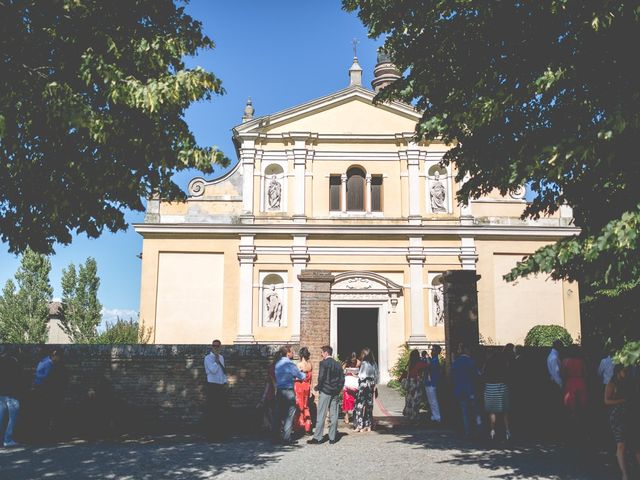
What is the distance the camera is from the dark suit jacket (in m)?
10.3

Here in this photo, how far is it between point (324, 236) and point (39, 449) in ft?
44.7

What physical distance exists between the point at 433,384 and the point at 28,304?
37657mm

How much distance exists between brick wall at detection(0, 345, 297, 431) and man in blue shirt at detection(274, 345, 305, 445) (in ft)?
4.74

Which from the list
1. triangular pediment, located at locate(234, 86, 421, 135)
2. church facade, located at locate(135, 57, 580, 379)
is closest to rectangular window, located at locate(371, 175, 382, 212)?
church facade, located at locate(135, 57, 580, 379)

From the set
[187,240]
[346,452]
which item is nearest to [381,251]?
[187,240]

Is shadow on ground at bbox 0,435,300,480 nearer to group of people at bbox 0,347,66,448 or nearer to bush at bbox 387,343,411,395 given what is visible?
group of people at bbox 0,347,66,448

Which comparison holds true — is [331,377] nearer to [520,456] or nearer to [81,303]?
[520,456]

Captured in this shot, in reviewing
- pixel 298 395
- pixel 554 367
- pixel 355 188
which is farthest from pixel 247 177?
pixel 554 367

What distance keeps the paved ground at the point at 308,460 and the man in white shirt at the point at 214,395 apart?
1.15 ft

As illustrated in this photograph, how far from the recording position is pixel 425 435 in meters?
10.9

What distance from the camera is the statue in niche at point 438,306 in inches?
845

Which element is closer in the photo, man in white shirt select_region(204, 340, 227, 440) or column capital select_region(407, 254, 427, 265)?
man in white shirt select_region(204, 340, 227, 440)

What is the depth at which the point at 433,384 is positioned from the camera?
473 inches

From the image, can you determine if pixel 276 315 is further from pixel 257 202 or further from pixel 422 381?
pixel 422 381
